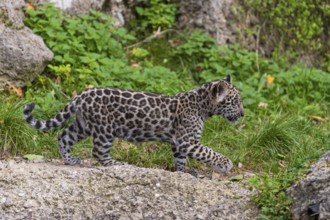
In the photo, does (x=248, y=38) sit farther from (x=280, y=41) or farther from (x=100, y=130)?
(x=100, y=130)

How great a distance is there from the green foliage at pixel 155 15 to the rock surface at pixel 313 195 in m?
6.41

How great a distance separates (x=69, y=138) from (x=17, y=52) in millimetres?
2202

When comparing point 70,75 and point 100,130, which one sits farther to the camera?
point 70,75

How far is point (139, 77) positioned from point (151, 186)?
4054mm

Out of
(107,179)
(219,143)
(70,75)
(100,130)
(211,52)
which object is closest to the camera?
(107,179)

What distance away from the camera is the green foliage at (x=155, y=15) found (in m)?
14.0

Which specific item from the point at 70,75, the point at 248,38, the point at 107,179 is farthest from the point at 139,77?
the point at 107,179

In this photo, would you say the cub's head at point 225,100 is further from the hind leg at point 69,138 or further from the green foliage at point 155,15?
the green foliage at point 155,15

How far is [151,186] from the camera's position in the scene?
845cm

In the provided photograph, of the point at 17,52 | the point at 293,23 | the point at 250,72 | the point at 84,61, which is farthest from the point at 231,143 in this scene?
the point at 293,23

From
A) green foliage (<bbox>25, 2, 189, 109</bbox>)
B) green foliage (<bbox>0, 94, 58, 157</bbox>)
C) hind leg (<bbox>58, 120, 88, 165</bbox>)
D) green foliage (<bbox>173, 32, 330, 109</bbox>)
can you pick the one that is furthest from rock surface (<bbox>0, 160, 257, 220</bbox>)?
green foliage (<bbox>173, 32, 330, 109</bbox>)

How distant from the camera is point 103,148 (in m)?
9.57

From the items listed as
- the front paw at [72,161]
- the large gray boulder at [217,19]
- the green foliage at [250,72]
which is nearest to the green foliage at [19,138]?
the front paw at [72,161]

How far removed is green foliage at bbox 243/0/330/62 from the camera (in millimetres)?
14492
